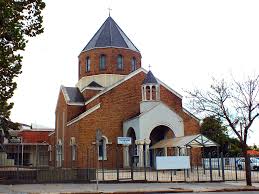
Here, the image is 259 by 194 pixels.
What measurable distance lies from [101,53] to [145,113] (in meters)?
13.6

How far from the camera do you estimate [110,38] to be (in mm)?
52344

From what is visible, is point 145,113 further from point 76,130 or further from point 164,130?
point 76,130

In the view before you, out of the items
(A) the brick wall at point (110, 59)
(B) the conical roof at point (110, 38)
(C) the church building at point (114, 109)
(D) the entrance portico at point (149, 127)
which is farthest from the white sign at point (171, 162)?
(B) the conical roof at point (110, 38)

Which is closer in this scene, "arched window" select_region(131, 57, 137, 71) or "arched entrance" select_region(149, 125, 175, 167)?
"arched entrance" select_region(149, 125, 175, 167)

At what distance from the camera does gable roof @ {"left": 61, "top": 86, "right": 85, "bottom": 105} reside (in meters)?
48.5

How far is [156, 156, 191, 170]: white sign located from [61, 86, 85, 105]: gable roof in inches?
906

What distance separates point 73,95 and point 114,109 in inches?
315

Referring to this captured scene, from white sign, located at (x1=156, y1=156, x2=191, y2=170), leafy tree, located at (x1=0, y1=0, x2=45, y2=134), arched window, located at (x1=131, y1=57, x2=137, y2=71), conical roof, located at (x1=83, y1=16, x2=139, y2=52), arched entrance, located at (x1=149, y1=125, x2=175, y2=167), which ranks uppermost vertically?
conical roof, located at (x1=83, y1=16, x2=139, y2=52)

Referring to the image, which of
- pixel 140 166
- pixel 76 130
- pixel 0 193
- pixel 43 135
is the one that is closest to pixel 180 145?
pixel 140 166

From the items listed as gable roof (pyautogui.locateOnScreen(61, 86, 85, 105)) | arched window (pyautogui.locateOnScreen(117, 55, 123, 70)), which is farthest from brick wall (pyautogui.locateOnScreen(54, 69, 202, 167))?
arched window (pyautogui.locateOnScreen(117, 55, 123, 70))

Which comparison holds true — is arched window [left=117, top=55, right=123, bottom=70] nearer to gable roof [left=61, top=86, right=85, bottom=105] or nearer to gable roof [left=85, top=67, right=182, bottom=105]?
gable roof [left=85, top=67, right=182, bottom=105]

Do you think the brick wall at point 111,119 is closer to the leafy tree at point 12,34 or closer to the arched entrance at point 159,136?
the arched entrance at point 159,136

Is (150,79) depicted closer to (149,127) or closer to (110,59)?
(149,127)

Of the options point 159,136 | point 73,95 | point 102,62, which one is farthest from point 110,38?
point 159,136
